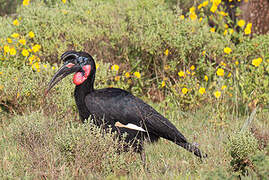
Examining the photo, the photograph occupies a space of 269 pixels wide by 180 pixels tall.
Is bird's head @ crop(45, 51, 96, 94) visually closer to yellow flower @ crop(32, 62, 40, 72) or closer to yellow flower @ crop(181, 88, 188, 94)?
yellow flower @ crop(32, 62, 40, 72)

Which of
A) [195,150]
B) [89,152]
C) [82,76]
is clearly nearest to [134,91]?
[82,76]

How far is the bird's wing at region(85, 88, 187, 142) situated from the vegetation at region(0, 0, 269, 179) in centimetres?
21

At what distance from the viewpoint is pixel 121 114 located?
4684 millimetres

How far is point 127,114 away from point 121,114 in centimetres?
7

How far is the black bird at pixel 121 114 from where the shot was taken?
4.66 meters

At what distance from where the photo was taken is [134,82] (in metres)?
7.04

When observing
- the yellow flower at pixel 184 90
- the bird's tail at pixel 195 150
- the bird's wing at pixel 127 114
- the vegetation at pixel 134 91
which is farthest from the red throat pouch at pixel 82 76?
the yellow flower at pixel 184 90

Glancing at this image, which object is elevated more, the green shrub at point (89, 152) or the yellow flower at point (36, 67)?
the yellow flower at point (36, 67)

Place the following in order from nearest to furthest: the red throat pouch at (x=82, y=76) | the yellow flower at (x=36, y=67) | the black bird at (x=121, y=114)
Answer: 1. the black bird at (x=121, y=114)
2. the red throat pouch at (x=82, y=76)
3. the yellow flower at (x=36, y=67)

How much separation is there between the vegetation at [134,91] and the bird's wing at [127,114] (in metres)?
0.21

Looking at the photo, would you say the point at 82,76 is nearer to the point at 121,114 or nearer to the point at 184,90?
the point at 121,114

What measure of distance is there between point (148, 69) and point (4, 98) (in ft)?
8.82

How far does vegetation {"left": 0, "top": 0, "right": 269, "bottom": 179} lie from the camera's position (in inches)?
157

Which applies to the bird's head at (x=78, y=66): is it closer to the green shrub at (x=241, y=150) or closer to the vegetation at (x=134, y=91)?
the vegetation at (x=134, y=91)
